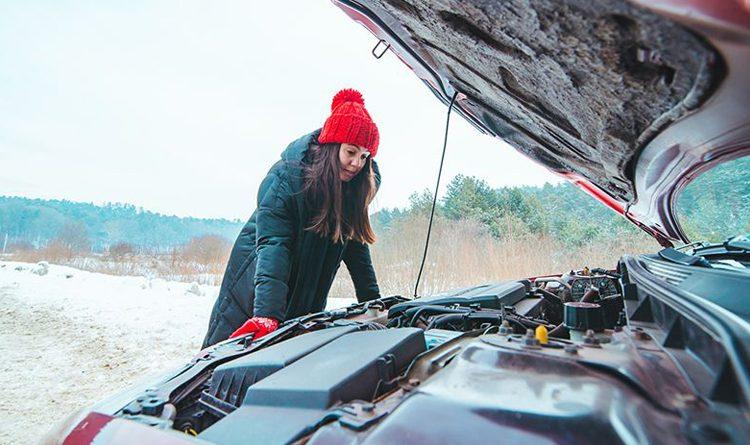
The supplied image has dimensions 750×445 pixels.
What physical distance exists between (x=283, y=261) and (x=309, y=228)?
0.81 ft

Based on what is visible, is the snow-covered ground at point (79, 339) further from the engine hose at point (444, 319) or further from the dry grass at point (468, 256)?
the dry grass at point (468, 256)

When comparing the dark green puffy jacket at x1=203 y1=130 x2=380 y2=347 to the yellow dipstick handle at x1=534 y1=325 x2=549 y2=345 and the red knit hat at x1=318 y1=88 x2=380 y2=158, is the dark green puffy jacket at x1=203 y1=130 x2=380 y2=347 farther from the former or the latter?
the yellow dipstick handle at x1=534 y1=325 x2=549 y2=345

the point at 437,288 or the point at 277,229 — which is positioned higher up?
the point at 277,229

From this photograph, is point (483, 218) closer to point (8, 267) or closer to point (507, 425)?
point (507, 425)

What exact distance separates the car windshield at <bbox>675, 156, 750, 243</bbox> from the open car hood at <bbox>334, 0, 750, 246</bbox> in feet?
0.18

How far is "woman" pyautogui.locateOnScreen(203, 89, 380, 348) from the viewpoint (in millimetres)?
2104

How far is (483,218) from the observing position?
11203 millimetres

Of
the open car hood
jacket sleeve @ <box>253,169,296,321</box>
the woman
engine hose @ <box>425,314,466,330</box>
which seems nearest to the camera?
the open car hood

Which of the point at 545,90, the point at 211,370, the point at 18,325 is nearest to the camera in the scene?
the point at 211,370

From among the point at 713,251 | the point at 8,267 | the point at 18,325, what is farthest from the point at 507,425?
the point at 8,267

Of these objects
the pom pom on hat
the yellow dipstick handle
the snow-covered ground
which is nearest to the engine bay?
the yellow dipstick handle

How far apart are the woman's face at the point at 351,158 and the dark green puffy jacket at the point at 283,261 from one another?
23 cm

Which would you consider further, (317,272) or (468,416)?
(317,272)

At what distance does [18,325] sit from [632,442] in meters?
7.96
